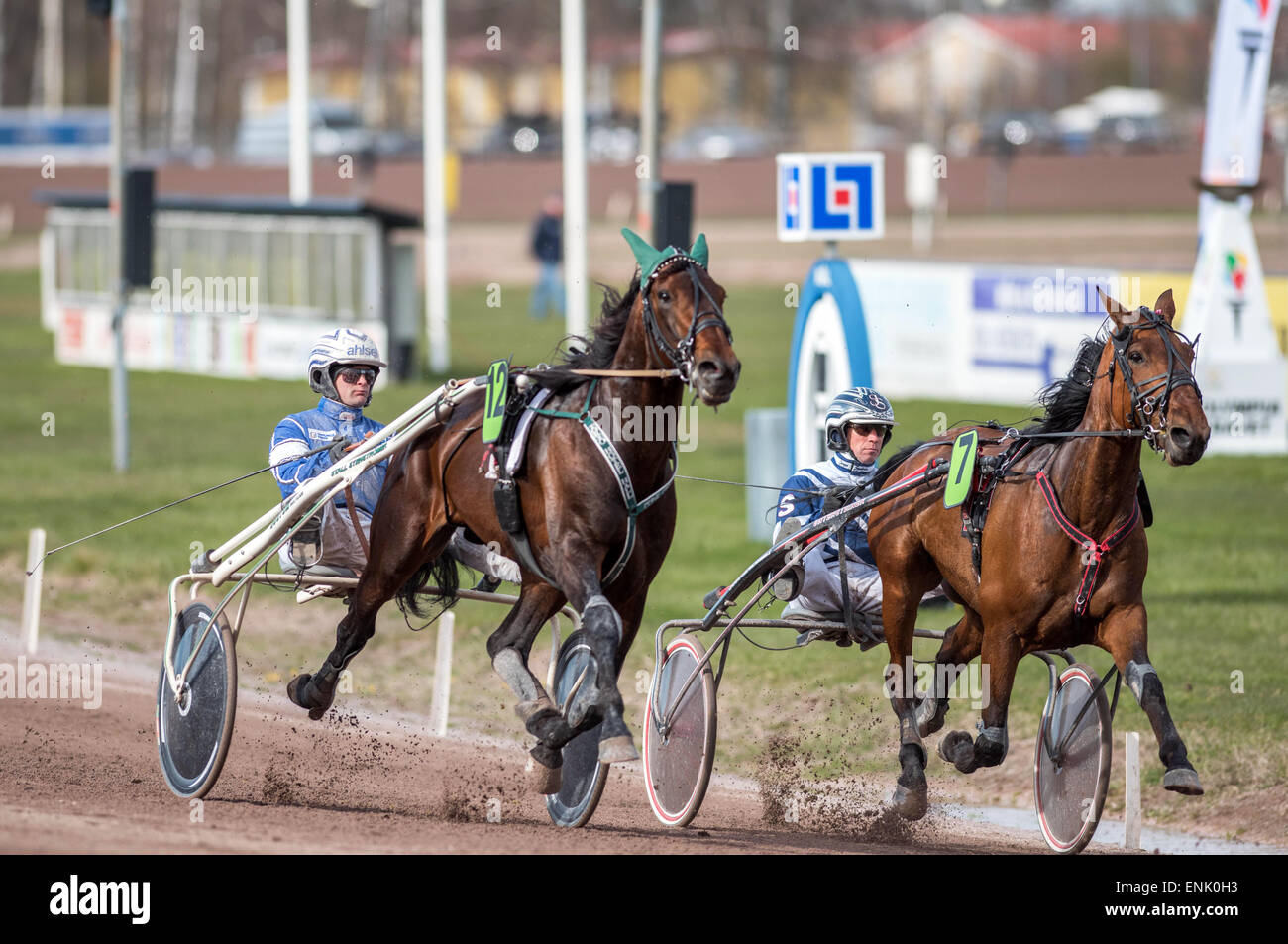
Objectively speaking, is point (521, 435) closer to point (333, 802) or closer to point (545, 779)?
point (545, 779)

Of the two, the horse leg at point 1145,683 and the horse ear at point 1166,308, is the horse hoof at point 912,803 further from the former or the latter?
the horse ear at point 1166,308

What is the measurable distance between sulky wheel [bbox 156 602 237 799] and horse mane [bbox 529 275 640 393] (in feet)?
5.03

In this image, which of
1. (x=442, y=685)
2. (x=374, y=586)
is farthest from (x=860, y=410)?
(x=442, y=685)

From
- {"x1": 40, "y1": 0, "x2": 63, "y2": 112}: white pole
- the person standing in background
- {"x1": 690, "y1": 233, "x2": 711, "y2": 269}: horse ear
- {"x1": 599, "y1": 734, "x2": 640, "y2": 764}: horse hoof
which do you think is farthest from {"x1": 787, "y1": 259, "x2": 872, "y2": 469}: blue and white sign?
{"x1": 40, "y1": 0, "x2": 63, "y2": 112}: white pole

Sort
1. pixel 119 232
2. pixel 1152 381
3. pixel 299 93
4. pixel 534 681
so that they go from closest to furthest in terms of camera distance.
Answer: pixel 1152 381 → pixel 534 681 → pixel 119 232 → pixel 299 93

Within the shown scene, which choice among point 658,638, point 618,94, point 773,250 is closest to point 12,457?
point 658,638

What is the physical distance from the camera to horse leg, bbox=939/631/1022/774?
20.1 ft

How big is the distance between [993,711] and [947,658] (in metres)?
0.72

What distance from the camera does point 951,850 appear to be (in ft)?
21.1

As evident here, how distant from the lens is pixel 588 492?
20.0ft

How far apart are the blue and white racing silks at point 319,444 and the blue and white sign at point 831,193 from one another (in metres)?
3.22

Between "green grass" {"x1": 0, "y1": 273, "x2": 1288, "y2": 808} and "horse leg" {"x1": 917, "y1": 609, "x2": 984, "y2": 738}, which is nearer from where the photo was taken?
"horse leg" {"x1": 917, "y1": 609, "x2": 984, "y2": 738}

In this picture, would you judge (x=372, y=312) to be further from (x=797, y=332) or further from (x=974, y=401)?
(x=797, y=332)

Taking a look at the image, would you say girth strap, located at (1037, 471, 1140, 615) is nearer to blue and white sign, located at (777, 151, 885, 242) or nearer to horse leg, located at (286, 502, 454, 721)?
horse leg, located at (286, 502, 454, 721)
